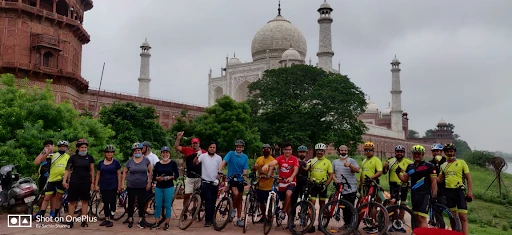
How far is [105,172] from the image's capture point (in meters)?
6.71

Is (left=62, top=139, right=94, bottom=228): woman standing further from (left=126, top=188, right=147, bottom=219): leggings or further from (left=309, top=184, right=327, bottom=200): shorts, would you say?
(left=309, top=184, right=327, bottom=200): shorts

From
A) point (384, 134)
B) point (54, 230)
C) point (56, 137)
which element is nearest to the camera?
point (54, 230)

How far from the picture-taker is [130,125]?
20094 mm

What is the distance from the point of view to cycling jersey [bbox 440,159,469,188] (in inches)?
244

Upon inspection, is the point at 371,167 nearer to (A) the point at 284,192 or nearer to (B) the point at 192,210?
(A) the point at 284,192

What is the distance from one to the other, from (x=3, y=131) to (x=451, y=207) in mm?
9737

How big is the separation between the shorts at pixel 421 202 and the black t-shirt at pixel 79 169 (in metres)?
5.13

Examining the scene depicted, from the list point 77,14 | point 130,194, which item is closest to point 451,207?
point 130,194

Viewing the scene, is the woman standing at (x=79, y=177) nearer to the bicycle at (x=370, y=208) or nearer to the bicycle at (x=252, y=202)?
the bicycle at (x=252, y=202)

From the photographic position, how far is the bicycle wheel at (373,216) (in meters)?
5.94

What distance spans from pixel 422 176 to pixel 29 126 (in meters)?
8.82

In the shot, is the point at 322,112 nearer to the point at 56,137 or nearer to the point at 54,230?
the point at 56,137

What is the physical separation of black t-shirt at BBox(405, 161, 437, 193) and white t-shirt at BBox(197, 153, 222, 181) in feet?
10.2

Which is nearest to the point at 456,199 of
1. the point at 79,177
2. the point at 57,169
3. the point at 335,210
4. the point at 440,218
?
the point at 440,218
